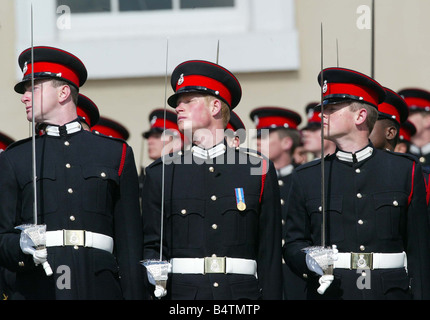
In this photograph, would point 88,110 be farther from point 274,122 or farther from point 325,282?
point 274,122

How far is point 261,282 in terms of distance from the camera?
726 cm

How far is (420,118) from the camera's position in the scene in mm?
10852

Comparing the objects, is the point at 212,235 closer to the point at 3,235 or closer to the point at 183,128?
the point at 183,128

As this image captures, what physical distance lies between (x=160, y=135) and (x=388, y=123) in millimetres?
2659

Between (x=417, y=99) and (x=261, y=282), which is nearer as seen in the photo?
(x=261, y=282)

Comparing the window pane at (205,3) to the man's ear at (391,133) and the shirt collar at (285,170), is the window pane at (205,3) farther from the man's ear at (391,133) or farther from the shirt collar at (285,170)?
the man's ear at (391,133)

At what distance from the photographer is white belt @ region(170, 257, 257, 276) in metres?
7.18

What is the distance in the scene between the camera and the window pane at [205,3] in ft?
38.2

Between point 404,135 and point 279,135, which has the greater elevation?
point 404,135

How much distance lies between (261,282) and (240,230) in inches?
12.1

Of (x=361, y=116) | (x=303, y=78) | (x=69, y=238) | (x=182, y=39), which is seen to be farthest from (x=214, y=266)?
(x=303, y=78)

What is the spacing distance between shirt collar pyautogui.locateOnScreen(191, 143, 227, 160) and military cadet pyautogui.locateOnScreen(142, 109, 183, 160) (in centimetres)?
248

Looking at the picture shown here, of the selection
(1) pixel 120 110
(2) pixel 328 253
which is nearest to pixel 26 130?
(1) pixel 120 110

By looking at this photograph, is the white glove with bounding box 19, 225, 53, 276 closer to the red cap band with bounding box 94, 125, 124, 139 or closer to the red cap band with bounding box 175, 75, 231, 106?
the red cap band with bounding box 175, 75, 231, 106
